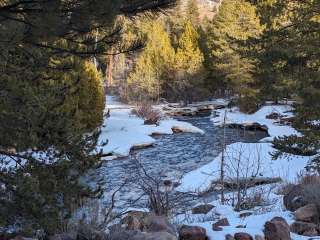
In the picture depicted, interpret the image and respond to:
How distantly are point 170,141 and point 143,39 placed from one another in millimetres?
20594

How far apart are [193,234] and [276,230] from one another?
751 millimetres

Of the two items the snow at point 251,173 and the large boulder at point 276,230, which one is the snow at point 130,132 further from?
the large boulder at point 276,230

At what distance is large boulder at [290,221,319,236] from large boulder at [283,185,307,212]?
0.89m

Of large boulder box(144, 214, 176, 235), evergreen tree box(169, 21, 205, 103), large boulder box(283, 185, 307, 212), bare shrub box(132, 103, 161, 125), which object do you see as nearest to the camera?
large boulder box(144, 214, 176, 235)

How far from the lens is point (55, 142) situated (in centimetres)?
695

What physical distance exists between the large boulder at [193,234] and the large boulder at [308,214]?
4.01ft

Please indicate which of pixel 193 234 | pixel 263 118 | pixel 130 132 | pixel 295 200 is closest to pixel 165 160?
pixel 130 132

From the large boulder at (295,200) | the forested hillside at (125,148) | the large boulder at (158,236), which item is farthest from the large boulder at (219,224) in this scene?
the large boulder at (295,200)

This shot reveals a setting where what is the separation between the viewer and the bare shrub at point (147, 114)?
35100mm

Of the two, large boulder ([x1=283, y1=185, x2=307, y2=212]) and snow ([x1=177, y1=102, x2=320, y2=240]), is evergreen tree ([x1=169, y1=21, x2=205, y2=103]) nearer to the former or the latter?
snow ([x1=177, y1=102, x2=320, y2=240])

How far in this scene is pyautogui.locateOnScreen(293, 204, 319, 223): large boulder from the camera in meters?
5.26

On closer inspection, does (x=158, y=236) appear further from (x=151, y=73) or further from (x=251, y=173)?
(x=151, y=73)

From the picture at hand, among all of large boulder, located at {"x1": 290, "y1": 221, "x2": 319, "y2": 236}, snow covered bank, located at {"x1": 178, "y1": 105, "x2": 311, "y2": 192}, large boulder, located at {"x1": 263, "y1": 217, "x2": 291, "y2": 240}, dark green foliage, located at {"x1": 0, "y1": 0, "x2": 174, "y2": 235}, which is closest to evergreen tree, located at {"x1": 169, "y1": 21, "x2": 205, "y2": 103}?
snow covered bank, located at {"x1": 178, "y1": 105, "x2": 311, "y2": 192}

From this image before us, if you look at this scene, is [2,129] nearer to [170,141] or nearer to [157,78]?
[170,141]
